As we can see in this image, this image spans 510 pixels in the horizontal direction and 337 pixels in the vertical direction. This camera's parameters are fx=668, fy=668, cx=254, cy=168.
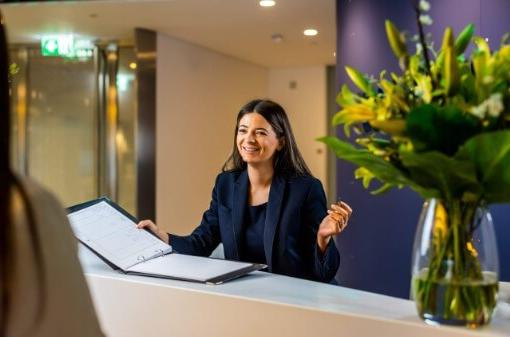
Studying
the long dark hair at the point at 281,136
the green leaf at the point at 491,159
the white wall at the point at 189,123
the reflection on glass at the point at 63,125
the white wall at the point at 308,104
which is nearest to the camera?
the green leaf at the point at 491,159

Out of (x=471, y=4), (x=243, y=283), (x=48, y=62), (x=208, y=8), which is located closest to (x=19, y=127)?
(x=48, y=62)

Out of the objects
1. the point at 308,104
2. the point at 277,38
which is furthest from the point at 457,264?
the point at 308,104

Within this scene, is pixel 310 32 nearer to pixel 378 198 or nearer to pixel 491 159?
pixel 378 198

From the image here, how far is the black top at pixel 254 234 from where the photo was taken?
2.74m

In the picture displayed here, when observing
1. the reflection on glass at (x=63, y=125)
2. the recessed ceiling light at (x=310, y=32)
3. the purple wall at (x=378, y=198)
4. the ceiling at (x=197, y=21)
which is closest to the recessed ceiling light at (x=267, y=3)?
the ceiling at (x=197, y=21)

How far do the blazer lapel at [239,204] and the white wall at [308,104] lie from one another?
826 centimetres

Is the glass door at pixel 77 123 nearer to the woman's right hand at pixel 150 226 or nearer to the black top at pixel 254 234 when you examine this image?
the black top at pixel 254 234

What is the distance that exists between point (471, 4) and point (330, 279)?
320cm

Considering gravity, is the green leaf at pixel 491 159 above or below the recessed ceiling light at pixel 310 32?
below

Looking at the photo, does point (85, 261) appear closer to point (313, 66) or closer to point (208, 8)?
point (208, 8)

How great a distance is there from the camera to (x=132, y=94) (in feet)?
30.2

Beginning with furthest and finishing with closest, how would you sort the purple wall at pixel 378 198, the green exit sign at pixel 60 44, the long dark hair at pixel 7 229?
the green exit sign at pixel 60 44
the purple wall at pixel 378 198
the long dark hair at pixel 7 229

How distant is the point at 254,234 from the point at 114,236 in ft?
2.50

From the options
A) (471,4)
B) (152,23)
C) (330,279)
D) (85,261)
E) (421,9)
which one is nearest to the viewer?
(421,9)
